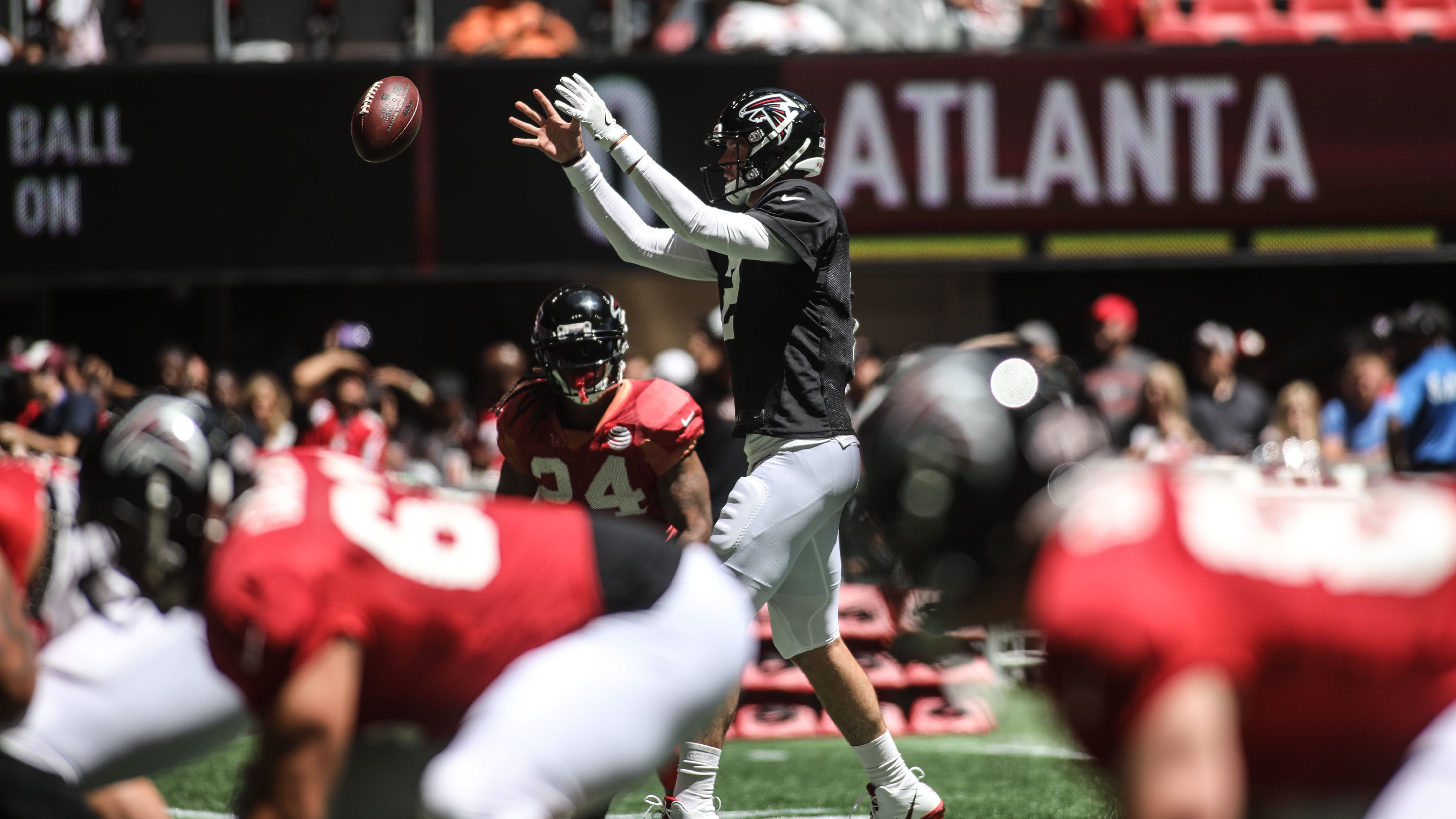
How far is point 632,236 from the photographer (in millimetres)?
4176

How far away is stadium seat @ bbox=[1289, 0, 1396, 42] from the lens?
10062 millimetres

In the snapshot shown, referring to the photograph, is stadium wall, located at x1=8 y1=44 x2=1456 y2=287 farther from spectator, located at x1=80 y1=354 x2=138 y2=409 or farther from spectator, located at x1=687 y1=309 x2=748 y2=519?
spectator, located at x1=687 y1=309 x2=748 y2=519

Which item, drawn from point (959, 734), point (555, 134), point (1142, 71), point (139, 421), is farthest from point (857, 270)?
point (139, 421)

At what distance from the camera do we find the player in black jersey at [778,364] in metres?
3.94

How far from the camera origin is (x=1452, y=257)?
29.8 feet

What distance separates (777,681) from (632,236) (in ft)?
10.3

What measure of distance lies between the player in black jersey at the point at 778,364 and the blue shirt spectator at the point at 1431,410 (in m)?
4.50

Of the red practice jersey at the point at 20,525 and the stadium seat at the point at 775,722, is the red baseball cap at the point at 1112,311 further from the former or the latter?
the red practice jersey at the point at 20,525

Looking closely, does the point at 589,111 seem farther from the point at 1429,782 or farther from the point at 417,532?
the point at 1429,782

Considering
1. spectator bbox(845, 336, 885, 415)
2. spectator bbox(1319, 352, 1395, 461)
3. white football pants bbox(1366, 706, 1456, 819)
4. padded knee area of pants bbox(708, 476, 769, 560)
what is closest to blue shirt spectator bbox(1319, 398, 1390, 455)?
spectator bbox(1319, 352, 1395, 461)

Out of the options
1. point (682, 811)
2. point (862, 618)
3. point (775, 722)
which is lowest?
point (775, 722)

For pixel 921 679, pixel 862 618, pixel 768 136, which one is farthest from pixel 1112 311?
pixel 768 136

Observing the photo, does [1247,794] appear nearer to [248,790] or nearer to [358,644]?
[358,644]

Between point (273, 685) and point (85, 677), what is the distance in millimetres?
631
